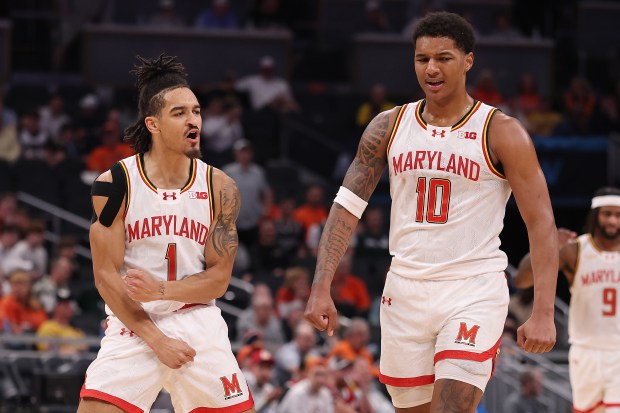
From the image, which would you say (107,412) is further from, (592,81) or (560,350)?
(592,81)

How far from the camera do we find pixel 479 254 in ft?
20.4

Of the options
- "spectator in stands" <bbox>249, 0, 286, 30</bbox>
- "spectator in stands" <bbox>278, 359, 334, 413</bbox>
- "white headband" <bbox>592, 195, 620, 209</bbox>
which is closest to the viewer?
"white headband" <bbox>592, 195, 620, 209</bbox>

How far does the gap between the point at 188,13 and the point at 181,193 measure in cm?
1545

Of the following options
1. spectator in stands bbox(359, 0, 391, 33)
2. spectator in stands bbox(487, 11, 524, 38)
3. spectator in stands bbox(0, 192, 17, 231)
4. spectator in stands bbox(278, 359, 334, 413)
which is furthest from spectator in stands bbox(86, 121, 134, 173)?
spectator in stands bbox(487, 11, 524, 38)

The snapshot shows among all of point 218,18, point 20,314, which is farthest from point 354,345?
point 218,18

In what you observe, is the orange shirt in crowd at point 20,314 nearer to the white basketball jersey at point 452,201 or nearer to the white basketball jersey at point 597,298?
the white basketball jersey at point 597,298

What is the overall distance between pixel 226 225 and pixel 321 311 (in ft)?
2.71

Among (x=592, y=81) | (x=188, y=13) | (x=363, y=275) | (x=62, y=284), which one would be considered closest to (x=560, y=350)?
(x=363, y=275)

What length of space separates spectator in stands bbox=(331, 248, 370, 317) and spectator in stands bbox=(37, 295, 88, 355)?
3285 millimetres

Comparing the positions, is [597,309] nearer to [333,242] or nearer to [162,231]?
[333,242]

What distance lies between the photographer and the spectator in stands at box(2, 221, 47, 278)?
14031 millimetres

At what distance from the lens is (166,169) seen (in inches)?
259

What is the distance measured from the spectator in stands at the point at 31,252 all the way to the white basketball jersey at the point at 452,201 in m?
8.57

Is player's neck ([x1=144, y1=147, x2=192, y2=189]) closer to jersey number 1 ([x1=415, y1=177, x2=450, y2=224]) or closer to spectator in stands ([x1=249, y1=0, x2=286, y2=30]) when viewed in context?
jersey number 1 ([x1=415, y1=177, x2=450, y2=224])
